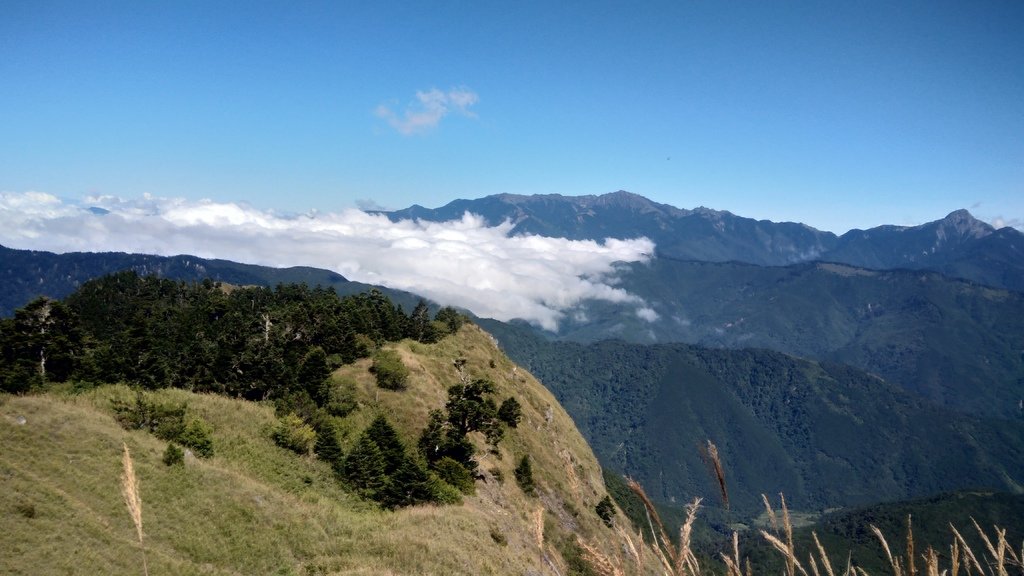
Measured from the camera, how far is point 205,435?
3491 cm

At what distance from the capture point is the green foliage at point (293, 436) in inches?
1572

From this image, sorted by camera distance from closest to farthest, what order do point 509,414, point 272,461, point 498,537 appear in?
point 498,537 → point 272,461 → point 509,414

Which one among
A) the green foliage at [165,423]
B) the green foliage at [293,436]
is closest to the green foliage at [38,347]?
the green foliage at [165,423]

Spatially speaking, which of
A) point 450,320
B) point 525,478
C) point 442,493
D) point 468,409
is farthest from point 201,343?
point 450,320

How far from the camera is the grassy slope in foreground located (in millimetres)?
21500

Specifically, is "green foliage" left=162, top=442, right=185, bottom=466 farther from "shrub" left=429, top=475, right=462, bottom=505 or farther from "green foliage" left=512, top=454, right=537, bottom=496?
"green foliage" left=512, top=454, right=537, bottom=496

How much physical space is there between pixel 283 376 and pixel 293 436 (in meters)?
12.4

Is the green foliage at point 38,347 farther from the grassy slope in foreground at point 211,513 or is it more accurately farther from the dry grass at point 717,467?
the dry grass at point 717,467

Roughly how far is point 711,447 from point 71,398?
43670 millimetres

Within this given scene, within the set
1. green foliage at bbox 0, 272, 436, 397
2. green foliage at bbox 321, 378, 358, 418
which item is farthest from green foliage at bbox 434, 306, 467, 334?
green foliage at bbox 321, 378, 358, 418

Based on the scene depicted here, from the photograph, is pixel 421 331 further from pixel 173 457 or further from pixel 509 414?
pixel 173 457

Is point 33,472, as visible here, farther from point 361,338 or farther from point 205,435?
point 361,338

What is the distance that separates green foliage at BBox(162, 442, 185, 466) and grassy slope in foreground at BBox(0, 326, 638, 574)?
18.2 inches

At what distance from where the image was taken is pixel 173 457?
29.4m
